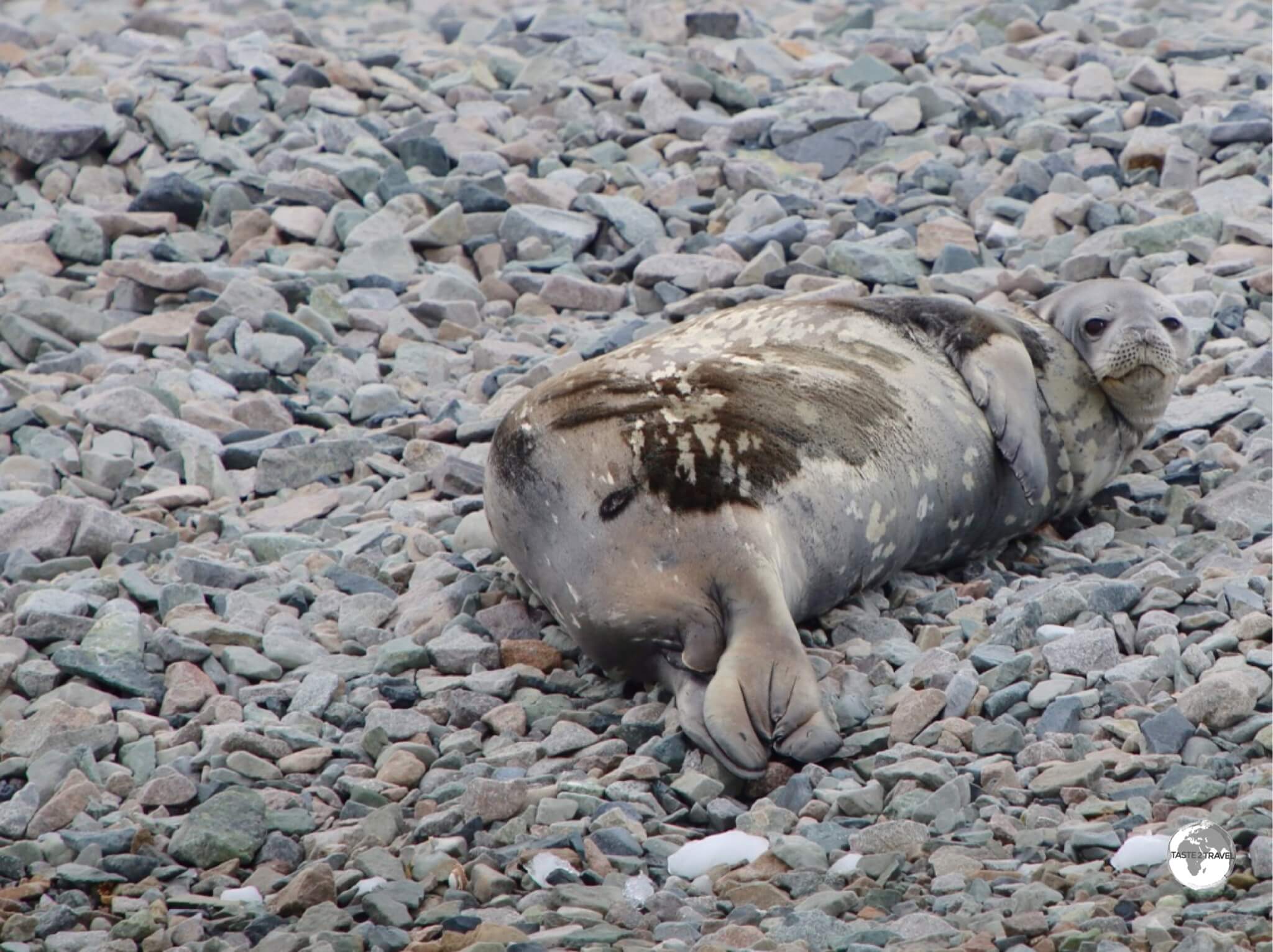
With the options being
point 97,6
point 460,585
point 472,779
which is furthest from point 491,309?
point 97,6

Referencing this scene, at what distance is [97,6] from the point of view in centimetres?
1116

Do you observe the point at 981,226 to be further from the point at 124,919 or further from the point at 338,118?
the point at 124,919

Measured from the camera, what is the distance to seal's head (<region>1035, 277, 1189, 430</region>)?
5.24 metres

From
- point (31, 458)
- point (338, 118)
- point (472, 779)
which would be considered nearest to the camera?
point (472, 779)

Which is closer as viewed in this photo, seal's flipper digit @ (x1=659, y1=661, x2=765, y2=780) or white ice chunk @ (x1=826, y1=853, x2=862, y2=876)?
white ice chunk @ (x1=826, y1=853, x2=862, y2=876)

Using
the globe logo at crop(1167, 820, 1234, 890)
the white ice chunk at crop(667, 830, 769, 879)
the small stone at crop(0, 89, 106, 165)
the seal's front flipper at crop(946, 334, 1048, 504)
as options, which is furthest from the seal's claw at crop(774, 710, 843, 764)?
the small stone at crop(0, 89, 106, 165)

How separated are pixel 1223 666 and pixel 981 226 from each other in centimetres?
366

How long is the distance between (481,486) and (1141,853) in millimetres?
2616

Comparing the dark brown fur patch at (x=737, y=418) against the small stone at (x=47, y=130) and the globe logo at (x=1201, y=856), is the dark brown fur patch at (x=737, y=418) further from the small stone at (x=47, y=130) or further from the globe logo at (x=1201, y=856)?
the small stone at (x=47, y=130)

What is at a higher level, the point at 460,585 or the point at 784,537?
the point at 784,537

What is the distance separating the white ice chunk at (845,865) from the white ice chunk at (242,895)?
1.07 meters

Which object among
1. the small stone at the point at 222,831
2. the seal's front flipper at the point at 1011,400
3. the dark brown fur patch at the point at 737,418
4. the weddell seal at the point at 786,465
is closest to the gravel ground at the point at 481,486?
the small stone at the point at 222,831

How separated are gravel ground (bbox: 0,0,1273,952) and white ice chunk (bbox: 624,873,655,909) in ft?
0.05

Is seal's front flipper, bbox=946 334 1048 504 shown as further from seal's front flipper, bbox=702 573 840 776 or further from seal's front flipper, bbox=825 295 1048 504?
seal's front flipper, bbox=702 573 840 776
